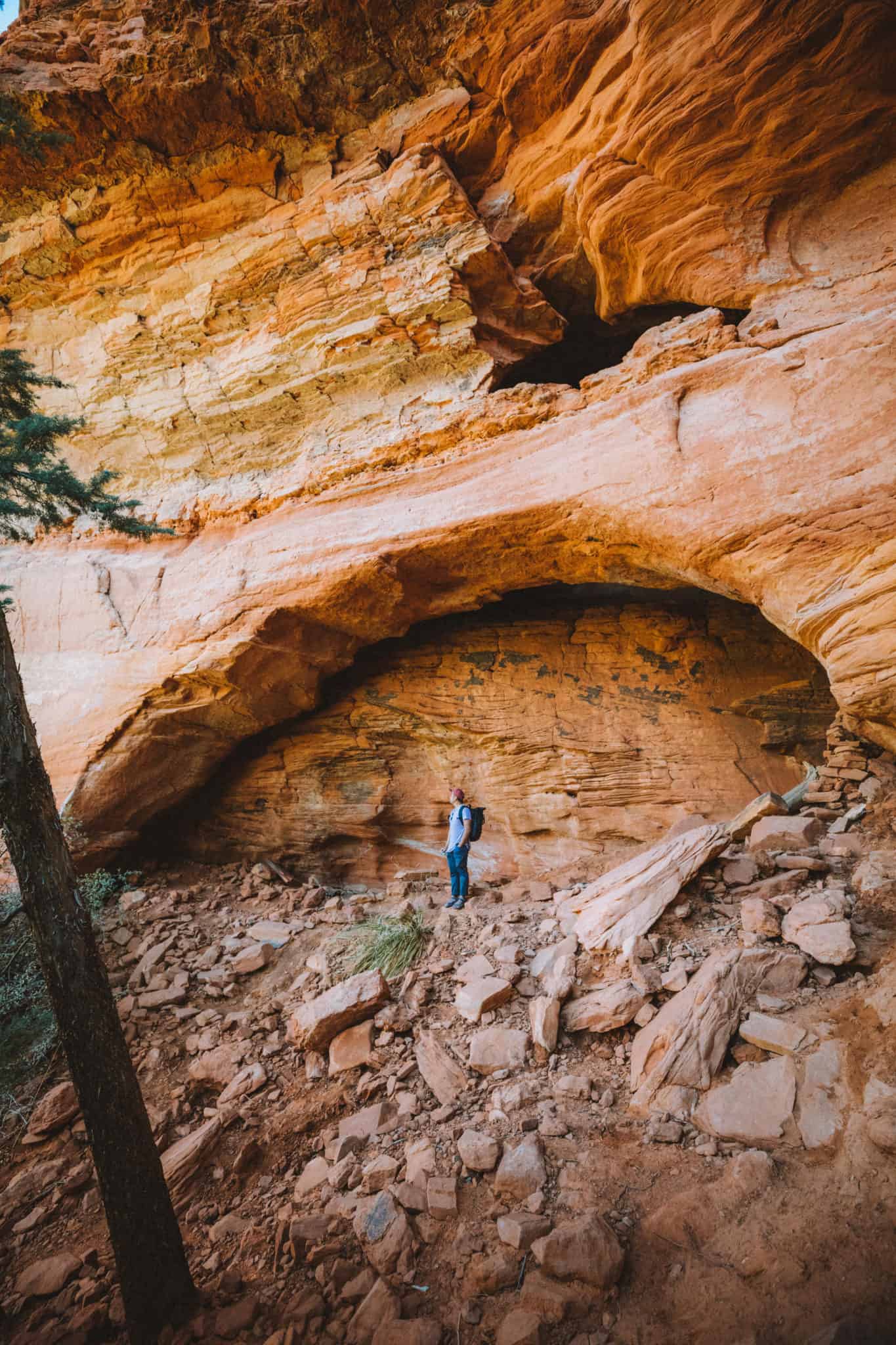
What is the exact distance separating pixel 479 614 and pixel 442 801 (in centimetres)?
315

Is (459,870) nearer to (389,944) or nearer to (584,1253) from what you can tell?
(389,944)

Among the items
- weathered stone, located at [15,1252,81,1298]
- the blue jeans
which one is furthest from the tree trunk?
the blue jeans

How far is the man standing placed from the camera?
21.2 feet

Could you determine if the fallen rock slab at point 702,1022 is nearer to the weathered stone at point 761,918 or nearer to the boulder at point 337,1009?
the weathered stone at point 761,918

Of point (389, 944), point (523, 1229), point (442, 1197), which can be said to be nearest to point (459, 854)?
point (389, 944)

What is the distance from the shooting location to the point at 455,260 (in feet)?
21.5

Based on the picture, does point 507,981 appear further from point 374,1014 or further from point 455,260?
point 455,260

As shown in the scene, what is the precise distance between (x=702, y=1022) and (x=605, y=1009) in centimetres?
69

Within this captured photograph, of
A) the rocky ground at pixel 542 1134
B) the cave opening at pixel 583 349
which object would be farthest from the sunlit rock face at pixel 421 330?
the rocky ground at pixel 542 1134

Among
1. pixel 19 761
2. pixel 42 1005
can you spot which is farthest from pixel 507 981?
pixel 42 1005

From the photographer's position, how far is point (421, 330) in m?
6.86

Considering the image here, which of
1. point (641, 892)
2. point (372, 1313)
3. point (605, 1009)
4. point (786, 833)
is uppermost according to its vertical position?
point (786, 833)

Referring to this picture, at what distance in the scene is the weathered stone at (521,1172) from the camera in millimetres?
3023

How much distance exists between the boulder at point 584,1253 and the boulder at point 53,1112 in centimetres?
387
